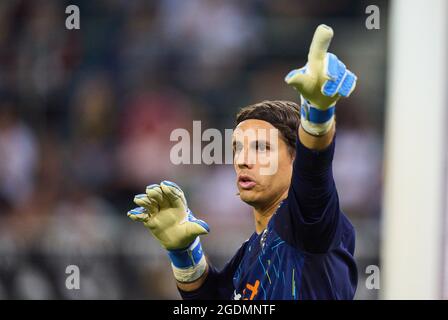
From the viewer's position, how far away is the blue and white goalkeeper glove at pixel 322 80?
1461 mm

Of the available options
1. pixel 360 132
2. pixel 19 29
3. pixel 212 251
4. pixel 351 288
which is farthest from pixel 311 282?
pixel 19 29

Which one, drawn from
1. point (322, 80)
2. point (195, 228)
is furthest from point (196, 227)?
point (322, 80)

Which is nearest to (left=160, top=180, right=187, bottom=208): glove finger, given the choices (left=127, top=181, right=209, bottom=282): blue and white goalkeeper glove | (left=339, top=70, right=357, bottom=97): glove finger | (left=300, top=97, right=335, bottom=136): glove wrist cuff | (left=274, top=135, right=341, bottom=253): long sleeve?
(left=127, top=181, right=209, bottom=282): blue and white goalkeeper glove

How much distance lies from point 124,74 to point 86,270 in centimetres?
126

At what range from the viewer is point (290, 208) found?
1.64 metres

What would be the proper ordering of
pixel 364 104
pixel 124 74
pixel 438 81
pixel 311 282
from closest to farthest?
pixel 311 282 < pixel 438 81 < pixel 364 104 < pixel 124 74

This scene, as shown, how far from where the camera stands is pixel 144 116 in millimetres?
4777

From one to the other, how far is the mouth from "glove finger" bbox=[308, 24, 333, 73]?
36 centimetres

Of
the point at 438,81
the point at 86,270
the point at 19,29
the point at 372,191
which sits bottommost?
the point at 86,270

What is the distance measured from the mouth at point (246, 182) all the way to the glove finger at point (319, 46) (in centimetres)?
36

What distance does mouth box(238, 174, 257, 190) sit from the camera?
1.75m

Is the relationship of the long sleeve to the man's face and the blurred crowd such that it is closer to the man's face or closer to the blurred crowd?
the man's face

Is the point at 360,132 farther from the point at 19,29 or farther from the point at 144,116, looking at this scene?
the point at 19,29

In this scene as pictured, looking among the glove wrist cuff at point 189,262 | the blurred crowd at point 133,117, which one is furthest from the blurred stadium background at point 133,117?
the glove wrist cuff at point 189,262
